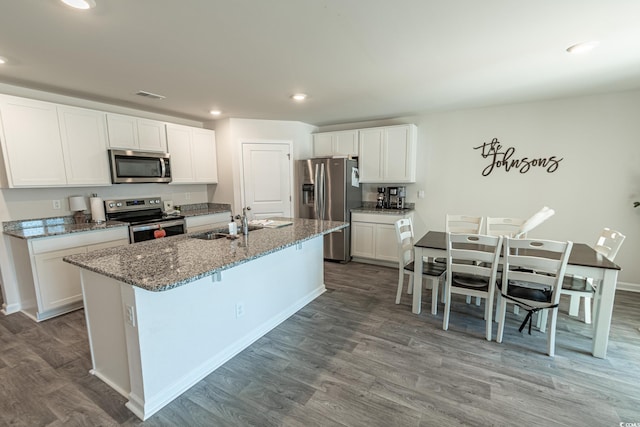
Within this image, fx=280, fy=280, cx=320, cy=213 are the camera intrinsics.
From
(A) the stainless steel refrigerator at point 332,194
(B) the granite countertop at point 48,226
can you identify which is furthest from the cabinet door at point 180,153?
(A) the stainless steel refrigerator at point 332,194

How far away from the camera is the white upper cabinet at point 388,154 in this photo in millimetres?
4375

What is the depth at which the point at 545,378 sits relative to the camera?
200 centimetres

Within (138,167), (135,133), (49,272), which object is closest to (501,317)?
(49,272)

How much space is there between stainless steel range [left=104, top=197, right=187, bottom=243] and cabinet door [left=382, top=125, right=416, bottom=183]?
10.6 ft

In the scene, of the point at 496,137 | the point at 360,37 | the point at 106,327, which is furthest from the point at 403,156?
the point at 106,327

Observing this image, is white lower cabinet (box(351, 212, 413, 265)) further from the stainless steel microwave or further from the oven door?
the stainless steel microwave

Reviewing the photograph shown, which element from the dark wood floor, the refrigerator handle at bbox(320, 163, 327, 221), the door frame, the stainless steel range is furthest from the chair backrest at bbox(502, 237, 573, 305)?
the stainless steel range

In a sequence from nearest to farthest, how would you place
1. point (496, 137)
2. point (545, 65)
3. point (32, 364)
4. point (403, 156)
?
point (32, 364) < point (545, 65) < point (496, 137) < point (403, 156)

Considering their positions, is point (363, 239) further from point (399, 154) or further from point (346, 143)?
point (346, 143)

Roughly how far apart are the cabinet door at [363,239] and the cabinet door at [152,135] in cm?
314

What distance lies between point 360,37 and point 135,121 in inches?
127

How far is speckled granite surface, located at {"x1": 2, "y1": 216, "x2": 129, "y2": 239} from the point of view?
282 cm

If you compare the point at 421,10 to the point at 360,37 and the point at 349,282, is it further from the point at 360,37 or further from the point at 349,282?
the point at 349,282

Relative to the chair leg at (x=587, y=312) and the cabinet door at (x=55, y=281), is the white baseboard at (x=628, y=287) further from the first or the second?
the cabinet door at (x=55, y=281)
